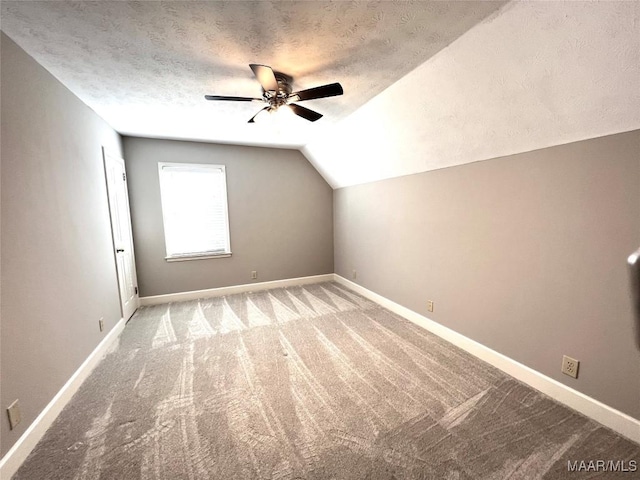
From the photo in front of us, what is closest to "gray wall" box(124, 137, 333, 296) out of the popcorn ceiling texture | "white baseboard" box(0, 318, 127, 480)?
the popcorn ceiling texture

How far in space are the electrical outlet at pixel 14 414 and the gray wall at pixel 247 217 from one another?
97.3 inches

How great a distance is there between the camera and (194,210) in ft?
12.6

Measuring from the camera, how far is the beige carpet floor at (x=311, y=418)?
133 centimetres

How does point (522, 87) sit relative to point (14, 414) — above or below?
above

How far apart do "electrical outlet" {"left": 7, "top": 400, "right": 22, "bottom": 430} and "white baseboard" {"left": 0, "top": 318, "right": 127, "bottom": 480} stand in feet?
0.34

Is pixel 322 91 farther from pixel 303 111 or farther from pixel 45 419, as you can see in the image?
pixel 45 419

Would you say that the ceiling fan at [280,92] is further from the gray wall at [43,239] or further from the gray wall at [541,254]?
the gray wall at [541,254]

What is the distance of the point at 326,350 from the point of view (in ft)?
7.98

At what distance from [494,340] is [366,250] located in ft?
6.53

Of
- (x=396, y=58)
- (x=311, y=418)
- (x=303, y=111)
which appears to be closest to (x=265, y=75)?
(x=303, y=111)

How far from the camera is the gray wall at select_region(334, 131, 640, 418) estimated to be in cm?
147

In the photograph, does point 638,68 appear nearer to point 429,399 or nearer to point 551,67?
point 551,67

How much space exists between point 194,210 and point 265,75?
2.80 metres

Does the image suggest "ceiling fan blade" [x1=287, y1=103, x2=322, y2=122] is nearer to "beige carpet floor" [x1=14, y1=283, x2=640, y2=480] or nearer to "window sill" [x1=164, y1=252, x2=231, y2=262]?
"beige carpet floor" [x1=14, y1=283, x2=640, y2=480]
